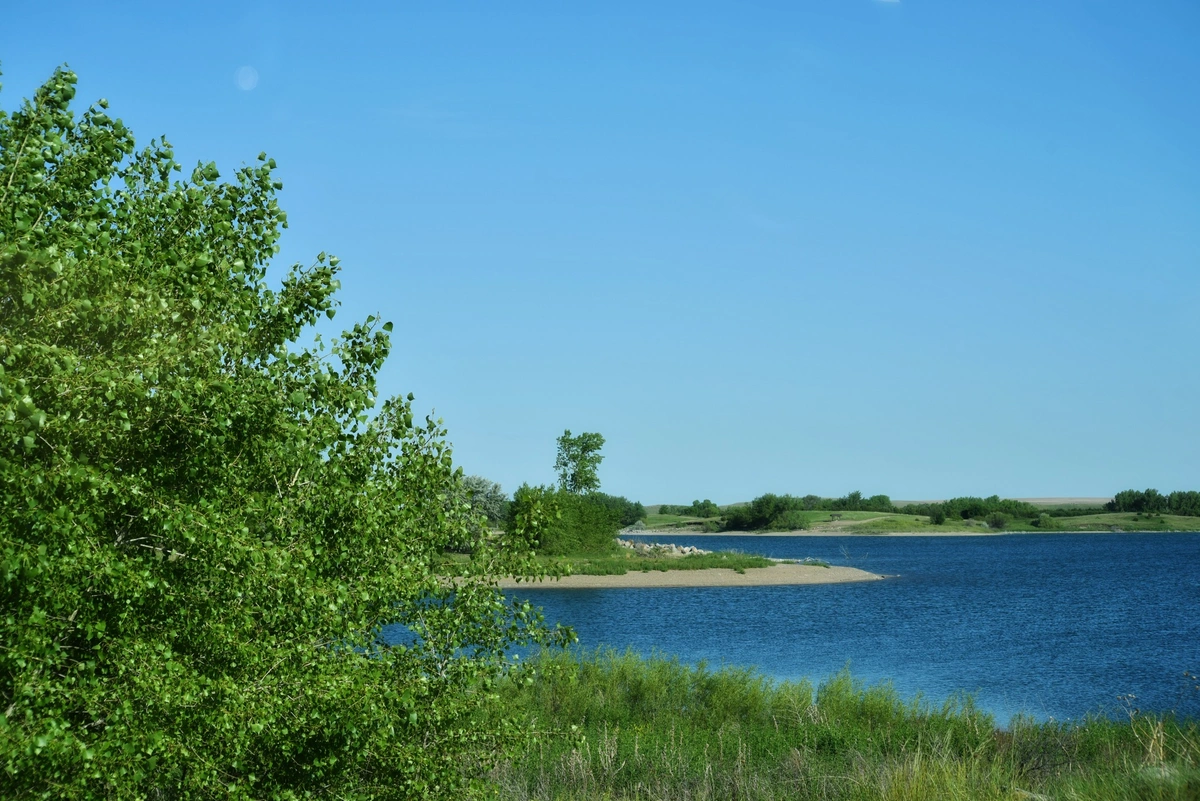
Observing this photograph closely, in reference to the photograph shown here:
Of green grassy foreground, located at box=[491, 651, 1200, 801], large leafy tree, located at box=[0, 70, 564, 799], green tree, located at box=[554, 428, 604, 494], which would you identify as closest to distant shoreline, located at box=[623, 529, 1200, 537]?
green tree, located at box=[554, 428, 604, 494]

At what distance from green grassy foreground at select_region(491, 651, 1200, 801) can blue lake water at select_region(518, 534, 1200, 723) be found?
3.63 metres

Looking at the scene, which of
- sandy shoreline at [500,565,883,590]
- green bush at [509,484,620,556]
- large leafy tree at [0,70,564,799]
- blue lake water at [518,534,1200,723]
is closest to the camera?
large leafy tree at [0,70,564,799]

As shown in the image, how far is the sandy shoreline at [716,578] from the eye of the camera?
226 feet

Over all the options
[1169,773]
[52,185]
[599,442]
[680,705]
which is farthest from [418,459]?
[599,442]

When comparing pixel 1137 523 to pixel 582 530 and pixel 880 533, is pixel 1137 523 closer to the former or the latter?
pixel 880 533

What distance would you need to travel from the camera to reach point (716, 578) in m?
72.2

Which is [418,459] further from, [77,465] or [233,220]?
[77,465]

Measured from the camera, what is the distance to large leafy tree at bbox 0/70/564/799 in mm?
5727

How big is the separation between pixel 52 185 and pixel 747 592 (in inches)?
2421

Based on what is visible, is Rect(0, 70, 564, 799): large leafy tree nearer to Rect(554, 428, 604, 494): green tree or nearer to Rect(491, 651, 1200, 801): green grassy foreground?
Rect(491, 651, 1200, 801): green grassy foreground

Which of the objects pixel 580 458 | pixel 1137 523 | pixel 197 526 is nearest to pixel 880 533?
pixel 1137 523

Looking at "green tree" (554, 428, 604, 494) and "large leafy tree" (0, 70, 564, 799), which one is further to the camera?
"green tree" (554, 428, 604, 494)

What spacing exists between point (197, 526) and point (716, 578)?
6807 centimetres

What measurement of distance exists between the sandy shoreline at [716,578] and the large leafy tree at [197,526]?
57766 millimetres
